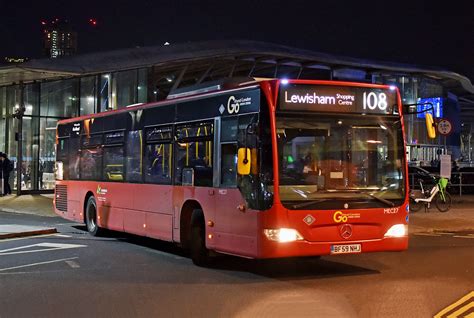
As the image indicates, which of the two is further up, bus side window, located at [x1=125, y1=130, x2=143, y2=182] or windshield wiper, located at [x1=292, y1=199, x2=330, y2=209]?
bus side window, located at [x1=125, y1=130, x2=143, y2=182]

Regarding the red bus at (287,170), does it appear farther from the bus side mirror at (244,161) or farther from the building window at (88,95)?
the building window at (88,95)

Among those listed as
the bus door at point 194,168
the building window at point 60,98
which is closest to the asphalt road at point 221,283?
the bus door at point 194,168

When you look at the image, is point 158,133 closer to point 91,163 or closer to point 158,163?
point 158,163

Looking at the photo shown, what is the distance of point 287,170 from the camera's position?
8.88 metres

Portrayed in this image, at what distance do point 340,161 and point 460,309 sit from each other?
9.70ft

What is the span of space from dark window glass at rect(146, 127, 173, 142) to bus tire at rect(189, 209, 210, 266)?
69.6 inches

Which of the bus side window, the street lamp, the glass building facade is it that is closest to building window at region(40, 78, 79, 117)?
the glass building facade

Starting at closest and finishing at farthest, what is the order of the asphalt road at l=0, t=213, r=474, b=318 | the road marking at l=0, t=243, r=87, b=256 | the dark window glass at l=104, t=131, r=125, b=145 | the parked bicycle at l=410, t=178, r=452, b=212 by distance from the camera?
1. the asphalt road at l=0, t=213, r=474, b=318
2. the road marking at l=0, t=243, r=87, b=256
3. the dark window glass at l=104, t=131, r=125, b=145
4. the parked bicycle at l=410, t=178, r=452, b=212

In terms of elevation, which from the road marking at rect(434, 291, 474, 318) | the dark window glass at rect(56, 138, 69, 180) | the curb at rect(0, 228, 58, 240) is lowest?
the road marking at rect(434, 291, 474, 318)

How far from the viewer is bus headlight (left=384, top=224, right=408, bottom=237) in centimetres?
954

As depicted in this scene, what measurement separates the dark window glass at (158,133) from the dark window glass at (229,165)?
6.84ft

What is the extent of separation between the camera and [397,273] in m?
9.76

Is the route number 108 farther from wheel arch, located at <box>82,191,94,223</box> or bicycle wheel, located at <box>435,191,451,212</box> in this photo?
bicycle wheel, located at <box>435,191,451,212</box>

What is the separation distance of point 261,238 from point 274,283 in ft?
2.35
